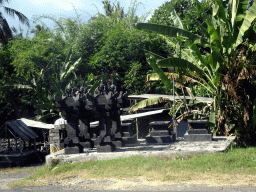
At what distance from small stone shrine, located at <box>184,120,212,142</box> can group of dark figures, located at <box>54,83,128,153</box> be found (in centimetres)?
292

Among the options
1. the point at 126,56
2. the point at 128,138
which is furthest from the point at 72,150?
the point at 126,56

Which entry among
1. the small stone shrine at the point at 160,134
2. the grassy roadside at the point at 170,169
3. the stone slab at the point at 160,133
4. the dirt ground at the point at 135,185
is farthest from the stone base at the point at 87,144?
the dirt ground at the point at 135,185

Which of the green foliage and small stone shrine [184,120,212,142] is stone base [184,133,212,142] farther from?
the green foliage

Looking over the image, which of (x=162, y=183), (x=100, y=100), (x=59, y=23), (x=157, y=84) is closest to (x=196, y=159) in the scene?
(x=162, y=183)

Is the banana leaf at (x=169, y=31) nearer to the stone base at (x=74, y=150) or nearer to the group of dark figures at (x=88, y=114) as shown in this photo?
the group of dark figures at (x=88, y=114)

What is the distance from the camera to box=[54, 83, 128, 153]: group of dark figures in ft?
35.0

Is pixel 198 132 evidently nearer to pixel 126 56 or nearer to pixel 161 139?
pixel 161 139

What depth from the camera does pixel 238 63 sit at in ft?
37.2

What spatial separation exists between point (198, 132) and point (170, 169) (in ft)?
15.6

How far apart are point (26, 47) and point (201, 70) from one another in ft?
54.3

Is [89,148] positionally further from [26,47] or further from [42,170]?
[26,47]

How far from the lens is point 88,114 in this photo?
11664 mm

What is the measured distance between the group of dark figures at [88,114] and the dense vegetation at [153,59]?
2.13 metres

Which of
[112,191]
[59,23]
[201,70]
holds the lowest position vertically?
[112,191]
